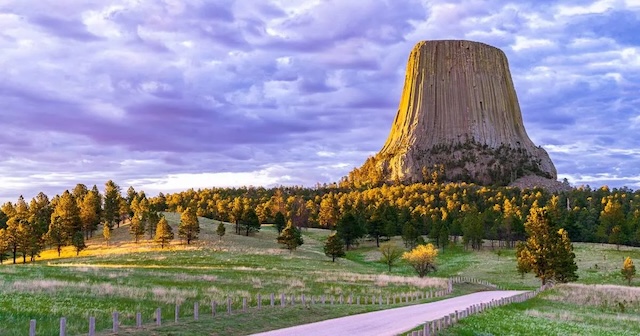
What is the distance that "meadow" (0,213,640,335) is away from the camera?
24.8 m

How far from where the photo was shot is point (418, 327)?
24.6 m

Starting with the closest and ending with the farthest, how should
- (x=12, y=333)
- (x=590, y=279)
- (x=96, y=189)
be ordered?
(x=12, y=333) → (x=590, y=279) → (x=96, y=189)

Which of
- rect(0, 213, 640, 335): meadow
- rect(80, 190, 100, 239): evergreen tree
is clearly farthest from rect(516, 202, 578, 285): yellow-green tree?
rect(80, 190, 100, 239): evergreen tree

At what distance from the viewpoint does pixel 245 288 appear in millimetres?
46188

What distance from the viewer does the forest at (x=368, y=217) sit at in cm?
10900

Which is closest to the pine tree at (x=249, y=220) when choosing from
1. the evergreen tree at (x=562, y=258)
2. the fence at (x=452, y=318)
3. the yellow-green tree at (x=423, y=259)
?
the yellow-green tree at (x=423, y=259)

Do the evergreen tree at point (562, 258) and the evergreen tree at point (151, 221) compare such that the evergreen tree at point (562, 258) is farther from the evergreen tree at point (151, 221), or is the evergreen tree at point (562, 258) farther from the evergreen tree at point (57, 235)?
the evergreen tree at point (57, 235)

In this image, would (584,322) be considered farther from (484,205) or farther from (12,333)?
(484,205)

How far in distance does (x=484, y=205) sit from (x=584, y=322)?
13589 cm

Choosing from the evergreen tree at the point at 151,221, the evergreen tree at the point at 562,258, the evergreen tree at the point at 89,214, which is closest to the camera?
the evergreen tree at the point at 562,258

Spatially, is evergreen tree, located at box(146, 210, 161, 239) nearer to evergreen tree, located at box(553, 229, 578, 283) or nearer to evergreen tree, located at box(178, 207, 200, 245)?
evergreen tree, located at box(178, 207, 200, 245)

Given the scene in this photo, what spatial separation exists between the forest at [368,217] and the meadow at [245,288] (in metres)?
4.72

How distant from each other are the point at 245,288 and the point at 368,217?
3678 inches

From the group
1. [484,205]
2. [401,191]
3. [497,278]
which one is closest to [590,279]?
[497,278]
